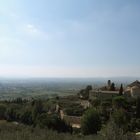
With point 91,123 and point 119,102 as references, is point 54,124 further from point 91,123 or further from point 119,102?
point 119,102

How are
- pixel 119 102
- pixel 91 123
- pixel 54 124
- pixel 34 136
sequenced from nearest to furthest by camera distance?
pixel 34 136
pixel 91 123
pixel 54 124
pixel 119 102

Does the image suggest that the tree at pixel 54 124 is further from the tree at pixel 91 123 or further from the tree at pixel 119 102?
the tree at pixel 119 102

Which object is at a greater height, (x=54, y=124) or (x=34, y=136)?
(x=34, y=136)

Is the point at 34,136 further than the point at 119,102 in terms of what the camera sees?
No

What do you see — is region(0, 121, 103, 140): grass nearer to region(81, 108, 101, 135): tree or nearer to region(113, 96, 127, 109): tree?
region(81, 108, 101, 135): tree

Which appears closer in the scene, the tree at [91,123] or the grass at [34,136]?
the grass at [34,136]

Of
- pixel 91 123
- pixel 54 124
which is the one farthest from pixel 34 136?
pixel 54 124

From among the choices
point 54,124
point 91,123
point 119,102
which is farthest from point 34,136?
point 119,102

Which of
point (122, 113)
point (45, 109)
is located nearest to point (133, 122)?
point (122, 113)

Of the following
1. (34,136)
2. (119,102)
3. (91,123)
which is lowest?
(91,123)

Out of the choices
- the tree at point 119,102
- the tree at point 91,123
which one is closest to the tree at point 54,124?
the tree at point 91,123

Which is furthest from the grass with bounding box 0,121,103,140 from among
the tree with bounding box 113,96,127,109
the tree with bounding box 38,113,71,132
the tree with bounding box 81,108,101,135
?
the tree with bounding box 113,96,127,109

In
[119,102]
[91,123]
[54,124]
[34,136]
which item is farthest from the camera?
[119,102]

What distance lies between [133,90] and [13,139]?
118 ft
